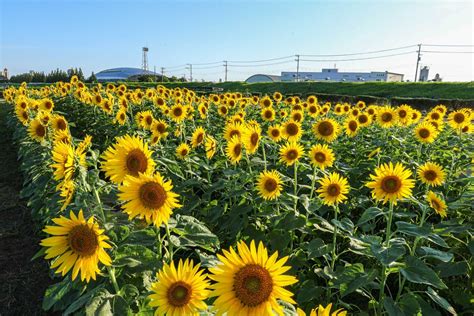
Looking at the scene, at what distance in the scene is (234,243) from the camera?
332 centimetres

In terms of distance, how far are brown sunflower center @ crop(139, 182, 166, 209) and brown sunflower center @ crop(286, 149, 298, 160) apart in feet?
6.45

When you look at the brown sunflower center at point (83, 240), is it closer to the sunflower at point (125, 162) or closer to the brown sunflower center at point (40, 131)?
the sunflower at point (125, 162)

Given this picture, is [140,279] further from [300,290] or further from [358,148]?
[358,148]

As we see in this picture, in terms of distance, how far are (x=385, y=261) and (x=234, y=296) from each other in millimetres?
1174

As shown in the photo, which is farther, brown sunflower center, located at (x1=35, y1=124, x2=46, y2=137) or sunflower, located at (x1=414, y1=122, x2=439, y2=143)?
sunflower, located at (x1=414, y1=122, x2=439, y2=143)

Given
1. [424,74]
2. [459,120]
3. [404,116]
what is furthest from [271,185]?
[424,74]

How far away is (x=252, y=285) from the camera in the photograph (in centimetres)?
128

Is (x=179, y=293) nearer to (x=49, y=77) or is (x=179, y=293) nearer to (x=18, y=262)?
(x=18, y=262)

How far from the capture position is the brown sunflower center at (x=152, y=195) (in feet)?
5.95

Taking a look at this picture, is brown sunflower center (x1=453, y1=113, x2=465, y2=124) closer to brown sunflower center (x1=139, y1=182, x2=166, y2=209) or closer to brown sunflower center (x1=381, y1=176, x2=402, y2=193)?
brown sunflower center (x1=381, y1=176, x2=402, y2=193)

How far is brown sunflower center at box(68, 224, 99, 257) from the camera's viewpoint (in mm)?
1582

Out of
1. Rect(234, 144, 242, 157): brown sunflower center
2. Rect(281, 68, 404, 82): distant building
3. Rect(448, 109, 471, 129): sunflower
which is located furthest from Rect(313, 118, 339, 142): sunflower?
Rect(281, 68, 404, 82): distant building

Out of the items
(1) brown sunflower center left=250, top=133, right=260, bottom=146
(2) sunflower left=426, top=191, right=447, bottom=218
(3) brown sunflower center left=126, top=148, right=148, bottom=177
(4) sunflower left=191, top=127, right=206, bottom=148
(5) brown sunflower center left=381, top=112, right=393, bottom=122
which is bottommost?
(2) sunflower left=426, top=191, right=447, bottom=218

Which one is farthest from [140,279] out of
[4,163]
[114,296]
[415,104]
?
[415,104]
